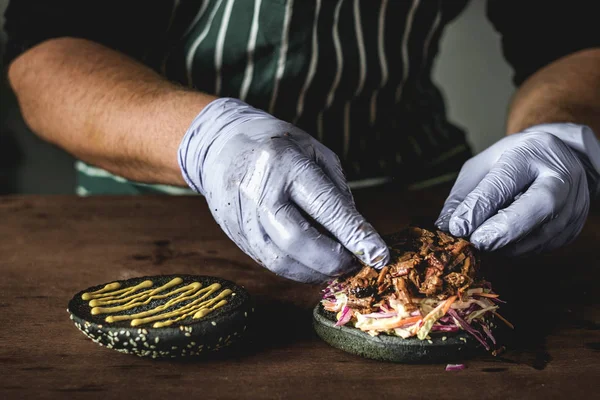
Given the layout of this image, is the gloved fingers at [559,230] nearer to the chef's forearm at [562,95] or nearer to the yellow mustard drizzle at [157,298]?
the chef's forearm at [562,95]

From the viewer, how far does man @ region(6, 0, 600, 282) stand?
1.47 meters

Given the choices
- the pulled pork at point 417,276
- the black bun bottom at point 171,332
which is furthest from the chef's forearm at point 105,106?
the pulled pork at point 417,276

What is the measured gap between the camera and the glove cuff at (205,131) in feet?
5.32

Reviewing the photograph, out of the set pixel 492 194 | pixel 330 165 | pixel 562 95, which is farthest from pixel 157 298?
pixel 562 95

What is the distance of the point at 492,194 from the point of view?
5.16 feet

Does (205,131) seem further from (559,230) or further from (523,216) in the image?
(559,230)

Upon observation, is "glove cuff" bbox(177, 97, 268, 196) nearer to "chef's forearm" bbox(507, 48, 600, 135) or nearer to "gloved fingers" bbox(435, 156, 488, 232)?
"gloved fingers" bbox(435, 156, 488, 232)

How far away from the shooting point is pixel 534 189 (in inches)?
63.1

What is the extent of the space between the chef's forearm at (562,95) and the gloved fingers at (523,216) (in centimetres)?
82

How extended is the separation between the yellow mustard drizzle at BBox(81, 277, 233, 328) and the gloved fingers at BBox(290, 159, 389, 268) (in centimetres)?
28

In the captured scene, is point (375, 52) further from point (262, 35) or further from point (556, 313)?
point (556, 313)

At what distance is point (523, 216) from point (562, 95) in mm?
1155

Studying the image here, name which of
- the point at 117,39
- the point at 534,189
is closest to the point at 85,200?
the point at 117,39

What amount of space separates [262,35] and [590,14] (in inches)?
55.0
